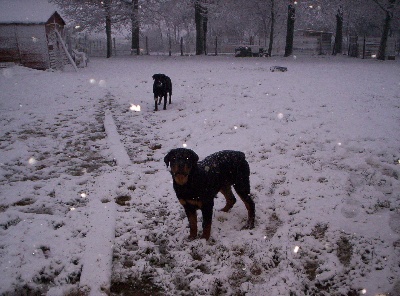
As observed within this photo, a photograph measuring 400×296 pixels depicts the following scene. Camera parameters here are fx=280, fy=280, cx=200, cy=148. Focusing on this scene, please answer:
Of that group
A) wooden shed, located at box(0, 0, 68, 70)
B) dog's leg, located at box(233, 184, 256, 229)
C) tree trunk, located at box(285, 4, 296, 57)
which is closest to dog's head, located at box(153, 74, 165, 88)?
dog's leg, located at box(233, 184, 256, 229)

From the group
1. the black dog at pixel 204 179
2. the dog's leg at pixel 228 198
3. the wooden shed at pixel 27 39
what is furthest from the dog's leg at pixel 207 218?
the wooden shed at pixel 27 39

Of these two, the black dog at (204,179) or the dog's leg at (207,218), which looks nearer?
the black dog at (204,179)

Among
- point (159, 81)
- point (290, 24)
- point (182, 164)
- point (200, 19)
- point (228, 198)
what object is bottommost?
point (228, 198)

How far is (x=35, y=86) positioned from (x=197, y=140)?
442 inches

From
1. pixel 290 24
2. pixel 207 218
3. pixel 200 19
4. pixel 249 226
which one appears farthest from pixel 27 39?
pixel 290 24

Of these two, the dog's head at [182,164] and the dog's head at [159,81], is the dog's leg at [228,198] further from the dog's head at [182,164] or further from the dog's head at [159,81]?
the dog's head at [159,81]

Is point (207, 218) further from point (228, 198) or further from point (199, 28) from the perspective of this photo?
point (199, 28)

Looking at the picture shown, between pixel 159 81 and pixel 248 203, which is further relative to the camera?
pixel 159 81

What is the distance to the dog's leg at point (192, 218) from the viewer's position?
3566 mm

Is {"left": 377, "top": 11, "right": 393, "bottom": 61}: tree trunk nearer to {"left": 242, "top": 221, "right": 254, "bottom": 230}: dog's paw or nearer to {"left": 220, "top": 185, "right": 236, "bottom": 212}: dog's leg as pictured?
{"left": 220, "top": 185, "right": 236, "bottom": 212}: dog's leg

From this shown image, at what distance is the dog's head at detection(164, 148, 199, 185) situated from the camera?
3.24m

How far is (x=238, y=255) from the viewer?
346cm

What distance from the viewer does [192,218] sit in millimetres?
3654

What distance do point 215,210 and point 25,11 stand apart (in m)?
24.2
